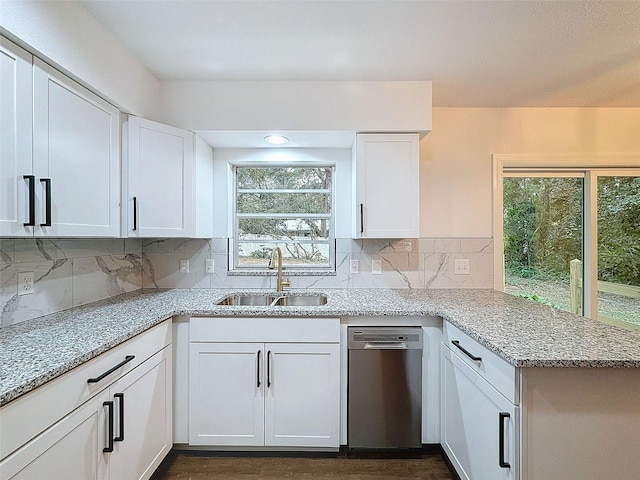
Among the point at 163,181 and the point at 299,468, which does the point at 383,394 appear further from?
the point at 163,181

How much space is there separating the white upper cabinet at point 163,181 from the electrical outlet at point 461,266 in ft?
6.49

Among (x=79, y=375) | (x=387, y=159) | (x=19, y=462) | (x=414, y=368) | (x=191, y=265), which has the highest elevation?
(x=387, y=159)

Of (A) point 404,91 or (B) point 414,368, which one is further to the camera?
(A) point 404,91

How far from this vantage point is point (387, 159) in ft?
7.31

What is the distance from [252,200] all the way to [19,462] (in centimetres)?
210

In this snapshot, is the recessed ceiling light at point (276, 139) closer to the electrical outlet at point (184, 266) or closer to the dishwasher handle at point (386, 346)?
the electrical outlet at point (184, 266)

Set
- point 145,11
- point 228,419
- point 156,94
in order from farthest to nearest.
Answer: point 156,94
point 228,419
point 145,11

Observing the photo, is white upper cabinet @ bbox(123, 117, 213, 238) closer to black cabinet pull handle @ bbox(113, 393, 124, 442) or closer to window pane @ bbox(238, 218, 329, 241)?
window pane @ bbox(238, 218, 329, 241)

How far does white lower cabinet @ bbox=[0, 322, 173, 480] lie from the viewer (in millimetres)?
946

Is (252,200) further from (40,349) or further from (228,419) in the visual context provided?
(40,349)

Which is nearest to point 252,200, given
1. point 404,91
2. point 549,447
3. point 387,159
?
point 387,159

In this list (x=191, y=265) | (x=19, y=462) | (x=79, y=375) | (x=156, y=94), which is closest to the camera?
(x=19, y=462)

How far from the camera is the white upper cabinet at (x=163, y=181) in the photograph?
194 cm

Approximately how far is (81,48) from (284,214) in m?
1.62
